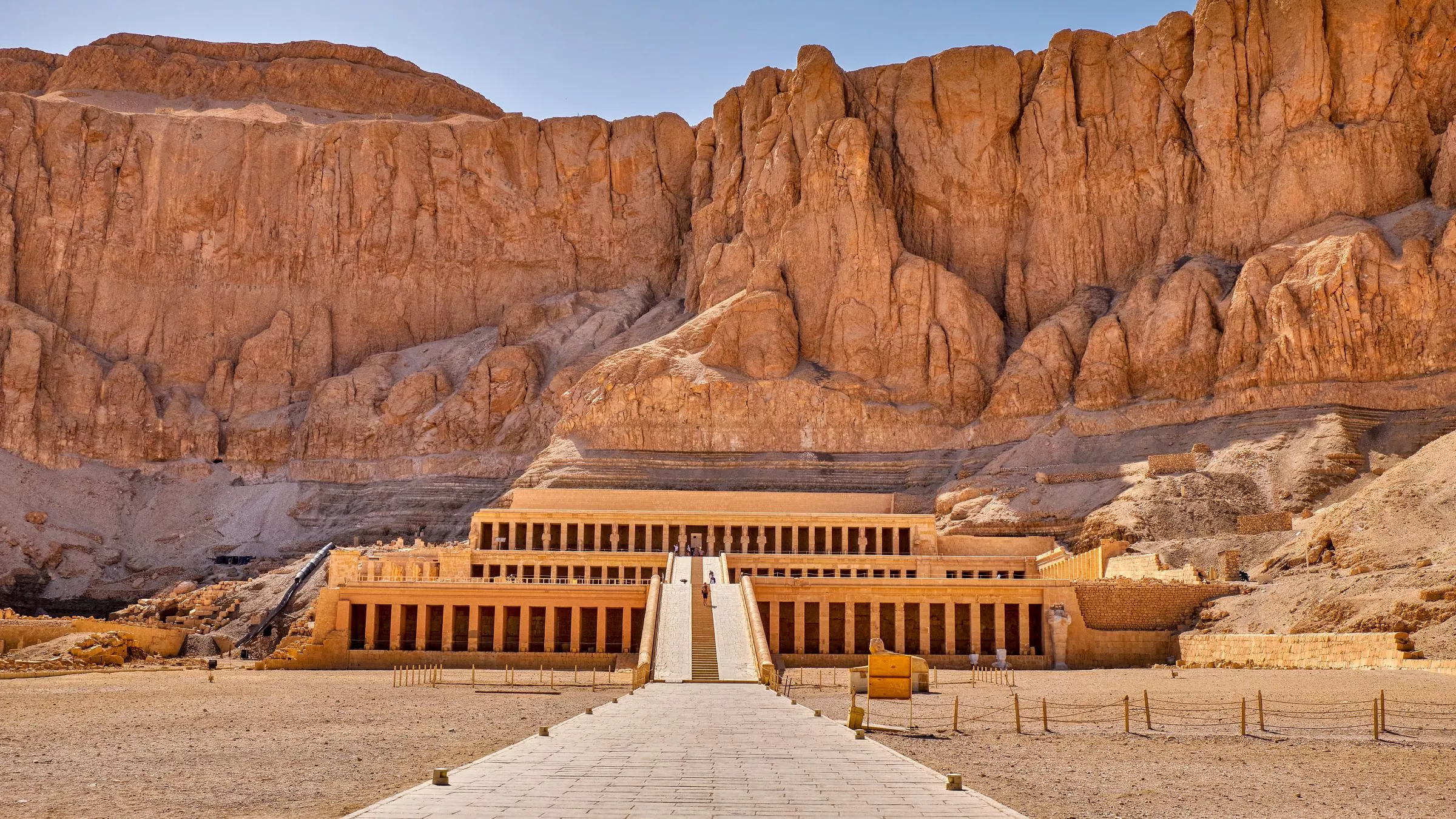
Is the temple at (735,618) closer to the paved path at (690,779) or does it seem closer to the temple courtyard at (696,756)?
the temple courtyard at (696,756)

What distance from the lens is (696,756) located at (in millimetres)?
18984

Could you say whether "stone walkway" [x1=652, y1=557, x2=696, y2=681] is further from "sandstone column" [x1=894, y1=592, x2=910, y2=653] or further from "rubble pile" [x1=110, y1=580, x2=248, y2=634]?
"rubble pile" [x1=110, y1=580, x2=248, y2=634]

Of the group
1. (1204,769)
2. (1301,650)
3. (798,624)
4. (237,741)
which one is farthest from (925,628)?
(237,741)

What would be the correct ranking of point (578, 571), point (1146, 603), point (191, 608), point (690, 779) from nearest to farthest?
point (690, 779) → point (1146, 603) → point (578, 571) → point (191, 608)

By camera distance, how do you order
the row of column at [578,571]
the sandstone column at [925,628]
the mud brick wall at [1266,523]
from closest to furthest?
the sandstone column at [925,628], the mud brick wall at [1266,523], the row of column at [578,571]

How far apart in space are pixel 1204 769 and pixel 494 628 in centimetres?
3680

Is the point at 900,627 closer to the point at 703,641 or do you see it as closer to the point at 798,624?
the point at 798,624

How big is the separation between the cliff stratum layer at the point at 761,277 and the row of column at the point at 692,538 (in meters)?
5.07

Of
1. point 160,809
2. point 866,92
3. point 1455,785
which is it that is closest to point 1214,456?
point 866,92

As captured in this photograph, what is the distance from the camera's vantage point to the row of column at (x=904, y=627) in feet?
179

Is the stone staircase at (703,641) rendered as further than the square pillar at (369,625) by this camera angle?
No

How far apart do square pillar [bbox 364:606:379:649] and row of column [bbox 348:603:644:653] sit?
0.08 ft

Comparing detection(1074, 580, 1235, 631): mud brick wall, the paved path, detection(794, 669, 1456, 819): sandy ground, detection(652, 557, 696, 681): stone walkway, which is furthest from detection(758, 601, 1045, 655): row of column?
the paved path

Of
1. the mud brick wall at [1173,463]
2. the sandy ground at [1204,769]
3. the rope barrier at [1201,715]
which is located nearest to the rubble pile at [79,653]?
the sandy ground at [1204,769]
